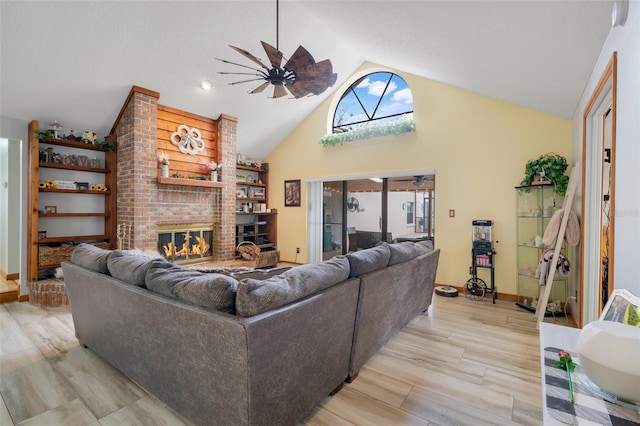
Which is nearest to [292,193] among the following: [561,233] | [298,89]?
[298,89]

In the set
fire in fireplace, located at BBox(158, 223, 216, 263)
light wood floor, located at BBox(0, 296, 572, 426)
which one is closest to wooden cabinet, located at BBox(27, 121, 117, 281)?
fire in fireplace, located at BBox(158, 223, 216, 263)

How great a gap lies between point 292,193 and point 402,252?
164 inches

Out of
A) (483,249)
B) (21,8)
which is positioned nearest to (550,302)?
(483,249)

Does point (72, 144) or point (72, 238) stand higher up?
point (72, 144)

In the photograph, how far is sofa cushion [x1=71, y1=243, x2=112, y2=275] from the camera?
2.33 meters

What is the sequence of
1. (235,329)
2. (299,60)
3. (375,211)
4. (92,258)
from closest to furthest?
(235,329) < (92,258) < (299,60) < (375,211)

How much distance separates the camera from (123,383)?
2.15 metres

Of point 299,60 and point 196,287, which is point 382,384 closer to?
point 196,287

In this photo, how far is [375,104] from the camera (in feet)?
18.5

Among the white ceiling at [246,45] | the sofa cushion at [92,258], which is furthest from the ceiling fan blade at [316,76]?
the sofa cushion at [92,258]

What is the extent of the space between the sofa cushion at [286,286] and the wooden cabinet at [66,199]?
409 cm

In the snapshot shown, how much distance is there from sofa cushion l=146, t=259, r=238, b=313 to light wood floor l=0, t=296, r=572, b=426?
81 centimetres

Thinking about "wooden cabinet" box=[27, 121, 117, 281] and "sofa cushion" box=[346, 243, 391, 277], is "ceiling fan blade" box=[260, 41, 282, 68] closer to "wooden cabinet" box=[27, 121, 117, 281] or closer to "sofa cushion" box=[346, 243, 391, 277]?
"sofa cushion" box=[346, 243, 391, 277]

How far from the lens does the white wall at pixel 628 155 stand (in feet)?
4.76
